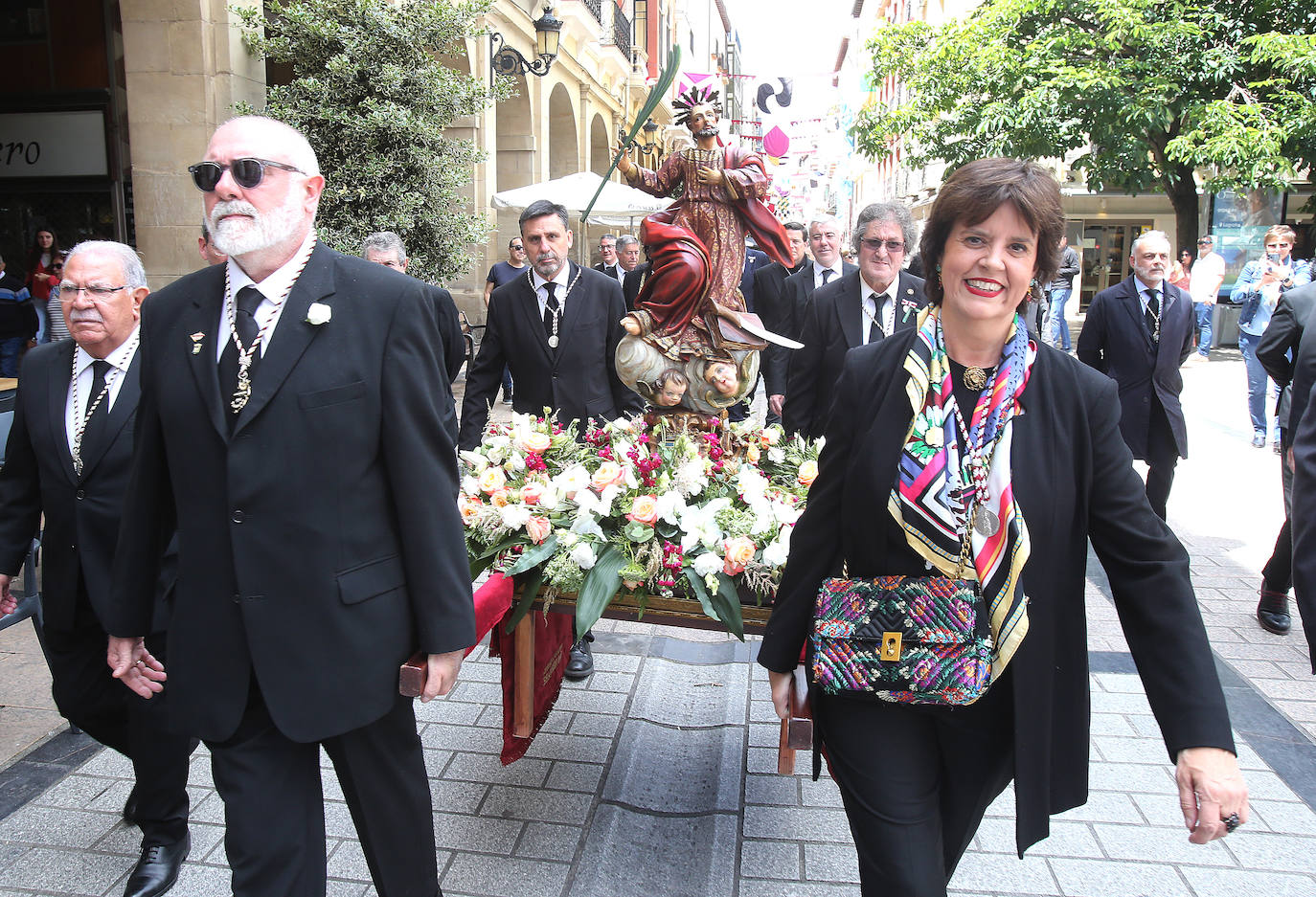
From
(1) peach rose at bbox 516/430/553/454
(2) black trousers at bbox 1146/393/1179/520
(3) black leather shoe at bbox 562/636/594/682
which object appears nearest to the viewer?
(1) peach rose at bbox 516/430/553/454

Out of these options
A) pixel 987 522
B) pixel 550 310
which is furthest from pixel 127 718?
pixel 987 522

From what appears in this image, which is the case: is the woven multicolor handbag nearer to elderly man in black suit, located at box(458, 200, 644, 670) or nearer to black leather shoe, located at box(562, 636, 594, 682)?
black leather shoe, located at box(562, 636, 594, 682)

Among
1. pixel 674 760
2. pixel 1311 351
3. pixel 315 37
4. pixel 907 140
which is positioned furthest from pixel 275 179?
pixel 907 140

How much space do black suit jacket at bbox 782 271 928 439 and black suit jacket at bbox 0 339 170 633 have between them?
314 cm

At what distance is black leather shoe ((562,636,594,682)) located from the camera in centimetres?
463

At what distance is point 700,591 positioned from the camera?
3.09m

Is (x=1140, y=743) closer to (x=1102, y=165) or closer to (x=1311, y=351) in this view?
(x=1311, y=351)

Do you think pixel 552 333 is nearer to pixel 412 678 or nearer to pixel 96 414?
pixel 96 414

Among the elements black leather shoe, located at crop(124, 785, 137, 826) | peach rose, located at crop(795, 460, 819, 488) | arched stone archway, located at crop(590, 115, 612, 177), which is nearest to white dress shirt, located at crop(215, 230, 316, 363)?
black leather shoe, located at crop(124, 785, 137, 826)

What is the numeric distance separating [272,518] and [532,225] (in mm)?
3094

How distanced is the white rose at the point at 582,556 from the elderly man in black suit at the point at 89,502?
119 cm

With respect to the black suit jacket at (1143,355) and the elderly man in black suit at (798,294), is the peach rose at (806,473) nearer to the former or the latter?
the elderly man in black suit at (798,294)

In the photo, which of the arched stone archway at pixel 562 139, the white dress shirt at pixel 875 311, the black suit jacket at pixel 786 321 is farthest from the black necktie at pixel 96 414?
the arched stone archway at pixel 562 139

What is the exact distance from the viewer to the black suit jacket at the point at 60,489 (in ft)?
9.74
